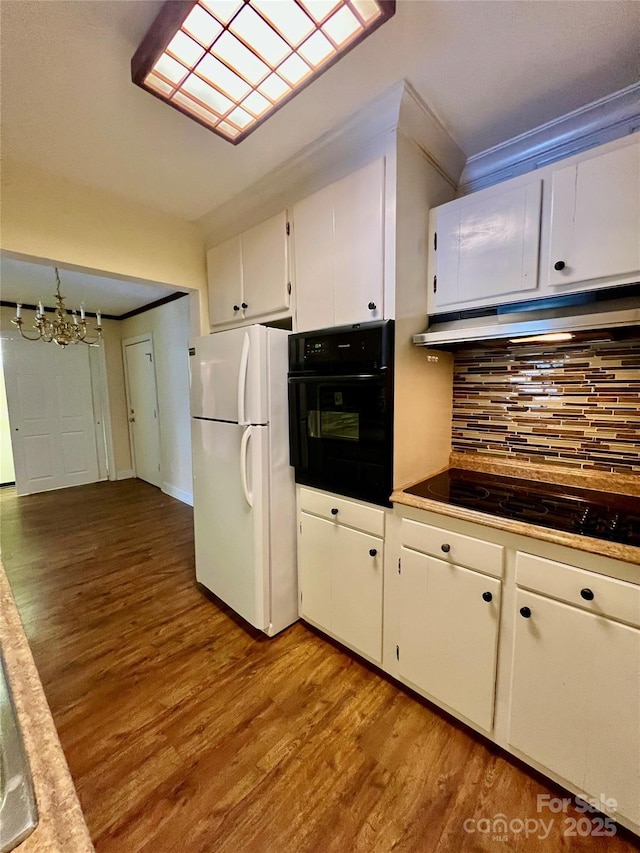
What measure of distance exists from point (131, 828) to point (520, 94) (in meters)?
2.93

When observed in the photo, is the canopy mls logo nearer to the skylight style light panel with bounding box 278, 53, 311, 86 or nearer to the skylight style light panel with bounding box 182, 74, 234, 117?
the skylight style light panel with bounding box 278, 53, 311, 86

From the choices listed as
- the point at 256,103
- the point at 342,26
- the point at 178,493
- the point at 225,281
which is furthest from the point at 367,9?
the point at 178,493

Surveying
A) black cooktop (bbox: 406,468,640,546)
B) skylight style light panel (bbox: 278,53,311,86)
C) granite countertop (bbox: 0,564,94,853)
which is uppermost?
skylight style light panel (bbox: 278,53,311,86)

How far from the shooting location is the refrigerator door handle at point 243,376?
172cm

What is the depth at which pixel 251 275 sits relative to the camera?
2041 millimetres

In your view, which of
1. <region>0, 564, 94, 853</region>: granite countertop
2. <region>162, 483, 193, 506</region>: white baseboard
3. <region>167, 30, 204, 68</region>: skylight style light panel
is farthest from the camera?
<region>162, 483, 193, 506</region>: white baseboard

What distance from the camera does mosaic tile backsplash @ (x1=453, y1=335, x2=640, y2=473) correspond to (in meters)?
1.47

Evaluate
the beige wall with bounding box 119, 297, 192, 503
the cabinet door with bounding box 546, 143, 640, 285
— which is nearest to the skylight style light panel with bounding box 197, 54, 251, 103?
the cabinet door with bounding box 546, 143, 640, 285

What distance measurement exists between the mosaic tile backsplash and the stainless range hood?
284 mm

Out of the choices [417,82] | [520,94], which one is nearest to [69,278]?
[417,82]

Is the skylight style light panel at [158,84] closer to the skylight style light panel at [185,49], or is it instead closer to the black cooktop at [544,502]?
the skylight style light panel at [185,49]

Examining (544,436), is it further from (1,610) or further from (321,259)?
(1,610)

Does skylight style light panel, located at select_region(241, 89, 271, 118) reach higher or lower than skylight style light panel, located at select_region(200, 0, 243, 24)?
higher

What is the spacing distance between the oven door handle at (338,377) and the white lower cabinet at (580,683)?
878 millimetres
